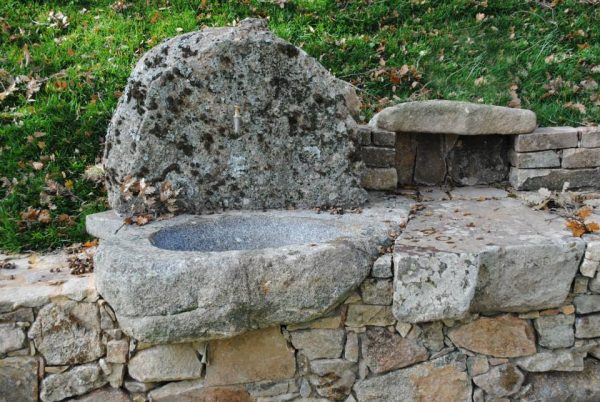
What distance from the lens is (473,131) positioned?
4113mm

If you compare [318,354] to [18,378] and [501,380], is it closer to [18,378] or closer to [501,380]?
[501,380]

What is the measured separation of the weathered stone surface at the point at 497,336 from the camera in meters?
3.03

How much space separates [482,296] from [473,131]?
5.16ft

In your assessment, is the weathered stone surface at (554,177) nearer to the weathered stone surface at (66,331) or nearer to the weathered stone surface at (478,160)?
the weathered stone surface at (478,160)

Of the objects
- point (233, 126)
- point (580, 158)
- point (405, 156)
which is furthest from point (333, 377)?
point (580, 158)

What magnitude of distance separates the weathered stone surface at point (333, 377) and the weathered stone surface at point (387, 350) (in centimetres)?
11

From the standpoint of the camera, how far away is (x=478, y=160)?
4469 mm

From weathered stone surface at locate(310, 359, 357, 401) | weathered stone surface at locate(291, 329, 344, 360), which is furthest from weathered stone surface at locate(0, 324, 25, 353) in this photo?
weathered stone surface at locate(310, 359, 357, 401)

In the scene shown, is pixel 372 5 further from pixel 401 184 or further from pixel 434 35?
pixel 401 184

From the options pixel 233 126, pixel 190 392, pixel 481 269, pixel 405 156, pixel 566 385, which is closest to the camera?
pixel 481 269

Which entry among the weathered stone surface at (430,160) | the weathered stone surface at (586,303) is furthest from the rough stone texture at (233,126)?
the weathered stone surface at (586,303)

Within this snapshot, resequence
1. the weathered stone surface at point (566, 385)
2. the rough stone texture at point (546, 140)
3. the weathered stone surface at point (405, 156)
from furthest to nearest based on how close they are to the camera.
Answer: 1. the weathered stone surface at point (405, 156)
2. the rough stone texture at point (546, 140)
3. the weathered stone surface at point (566, 385)

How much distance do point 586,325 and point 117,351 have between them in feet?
7.99

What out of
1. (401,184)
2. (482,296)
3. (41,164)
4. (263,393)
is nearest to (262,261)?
(263,393)
